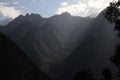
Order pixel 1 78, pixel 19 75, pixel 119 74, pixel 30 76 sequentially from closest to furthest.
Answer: pixel 119 74 → pixel 1 78 → pixel 19 75 → pixel 30 76

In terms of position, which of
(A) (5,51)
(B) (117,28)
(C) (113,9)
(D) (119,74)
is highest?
(A) (5,51)

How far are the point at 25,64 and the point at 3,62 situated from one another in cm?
2039

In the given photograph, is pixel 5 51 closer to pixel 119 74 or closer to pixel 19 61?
pixel 19 61

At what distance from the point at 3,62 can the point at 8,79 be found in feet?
61.8

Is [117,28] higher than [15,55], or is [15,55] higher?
[15,55]

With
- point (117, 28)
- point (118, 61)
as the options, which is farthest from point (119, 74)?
point (117, 28)

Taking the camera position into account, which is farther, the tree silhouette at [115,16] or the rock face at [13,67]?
the rock face at [13,67]

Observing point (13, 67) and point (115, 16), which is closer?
point (115, 16)

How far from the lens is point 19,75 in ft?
585

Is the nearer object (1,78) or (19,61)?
(1,78)

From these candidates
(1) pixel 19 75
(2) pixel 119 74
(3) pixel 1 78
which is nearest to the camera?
(2) pixel 119 74

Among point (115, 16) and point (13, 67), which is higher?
point (13, 67)

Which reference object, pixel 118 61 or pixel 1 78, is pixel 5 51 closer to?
pixel 1 78

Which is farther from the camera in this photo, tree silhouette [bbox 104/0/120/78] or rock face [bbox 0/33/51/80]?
rock face [bbox 0/33/51/80]
